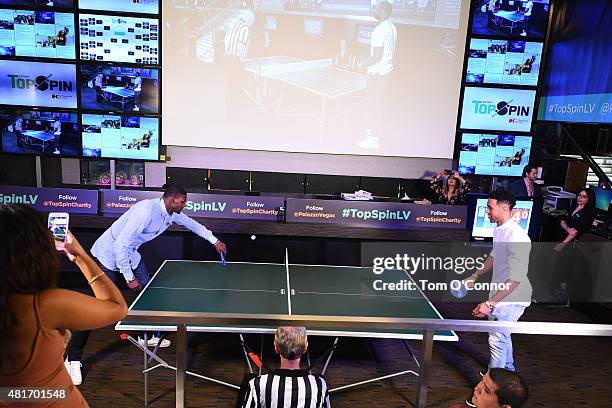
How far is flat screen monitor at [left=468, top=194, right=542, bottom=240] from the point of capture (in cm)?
578

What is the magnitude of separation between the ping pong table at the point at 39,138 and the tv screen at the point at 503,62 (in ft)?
19.6

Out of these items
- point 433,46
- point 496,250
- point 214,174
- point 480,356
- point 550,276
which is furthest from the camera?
point 214,174

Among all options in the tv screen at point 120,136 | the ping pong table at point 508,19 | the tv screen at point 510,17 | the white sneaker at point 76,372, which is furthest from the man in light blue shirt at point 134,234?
the ping pong table at point 508,19

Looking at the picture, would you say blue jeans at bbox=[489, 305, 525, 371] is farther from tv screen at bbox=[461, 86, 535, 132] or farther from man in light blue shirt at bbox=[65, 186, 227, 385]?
tv screen at bbox=[461, 86, 535, 132]

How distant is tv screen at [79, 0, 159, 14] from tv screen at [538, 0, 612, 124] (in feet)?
17.9

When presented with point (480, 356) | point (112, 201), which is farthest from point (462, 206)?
point (112, 201)

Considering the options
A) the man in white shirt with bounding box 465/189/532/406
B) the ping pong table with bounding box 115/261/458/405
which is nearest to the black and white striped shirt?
the ping pong table with bounding box 115/261/458/405

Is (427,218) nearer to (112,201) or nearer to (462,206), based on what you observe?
(462,206)

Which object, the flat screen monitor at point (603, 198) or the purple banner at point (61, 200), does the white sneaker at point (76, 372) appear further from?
the flat screen monitor at point (603, 198)

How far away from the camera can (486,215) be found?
5.80 metres

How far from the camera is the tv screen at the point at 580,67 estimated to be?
4906mm

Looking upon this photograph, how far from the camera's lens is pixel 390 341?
455 cm

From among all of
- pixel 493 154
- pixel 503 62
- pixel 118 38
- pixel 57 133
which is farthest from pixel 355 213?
pixel 57 133

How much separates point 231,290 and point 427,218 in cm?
297
